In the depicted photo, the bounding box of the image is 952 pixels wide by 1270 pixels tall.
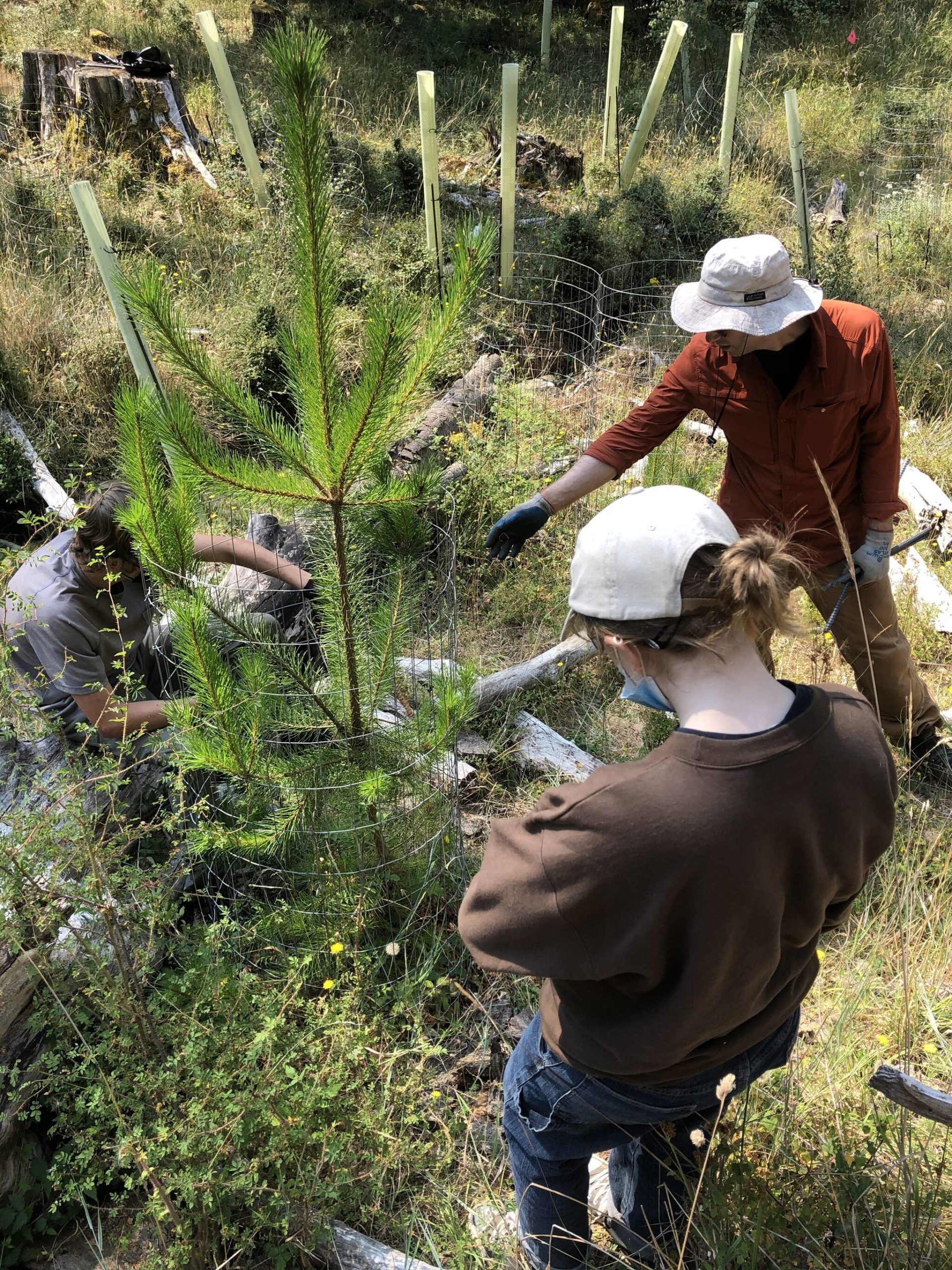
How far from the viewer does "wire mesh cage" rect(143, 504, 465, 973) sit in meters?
2.14

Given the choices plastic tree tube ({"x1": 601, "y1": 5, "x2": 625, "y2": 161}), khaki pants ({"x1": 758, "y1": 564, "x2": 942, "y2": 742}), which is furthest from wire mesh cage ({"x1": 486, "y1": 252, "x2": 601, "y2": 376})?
khaki pants ({"x1": 758, "y1": 564, "x2": 942, "y2": 742})

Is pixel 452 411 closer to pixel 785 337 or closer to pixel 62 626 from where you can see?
pixel 785 337

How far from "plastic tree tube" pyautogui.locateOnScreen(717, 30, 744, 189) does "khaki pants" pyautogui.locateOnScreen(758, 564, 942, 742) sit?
5577 millimetres

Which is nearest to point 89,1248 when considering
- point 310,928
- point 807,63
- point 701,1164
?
point 310,928

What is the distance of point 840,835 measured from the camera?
121 centimetres

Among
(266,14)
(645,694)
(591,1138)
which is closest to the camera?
(645,694)

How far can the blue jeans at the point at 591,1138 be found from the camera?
1.50 metres

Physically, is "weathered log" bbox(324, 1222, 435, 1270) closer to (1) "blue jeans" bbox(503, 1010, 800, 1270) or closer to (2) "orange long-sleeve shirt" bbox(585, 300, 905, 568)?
(1) "blue jeans" bbox(503, 1010, 800, 1270)

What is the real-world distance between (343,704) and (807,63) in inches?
453

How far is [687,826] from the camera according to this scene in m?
1.13

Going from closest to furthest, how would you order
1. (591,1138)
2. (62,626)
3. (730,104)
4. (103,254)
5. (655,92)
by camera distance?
(591,1138), (62,626), (103,254), (655,92), (730,104)

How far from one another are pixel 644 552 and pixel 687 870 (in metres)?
0.42

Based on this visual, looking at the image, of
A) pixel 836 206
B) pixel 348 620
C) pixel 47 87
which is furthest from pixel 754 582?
pixel 47 87

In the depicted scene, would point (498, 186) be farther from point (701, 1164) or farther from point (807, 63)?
point (701, 1164)
